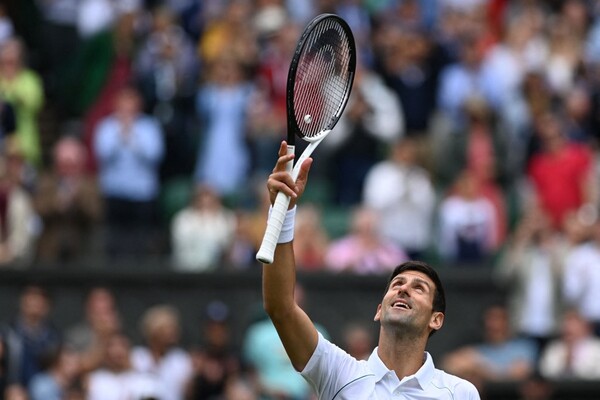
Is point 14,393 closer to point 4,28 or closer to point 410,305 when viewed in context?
point 410,305

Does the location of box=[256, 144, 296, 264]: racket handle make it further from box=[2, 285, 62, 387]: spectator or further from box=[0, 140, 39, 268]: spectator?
box=[0, 140, 39, 268]: spectator

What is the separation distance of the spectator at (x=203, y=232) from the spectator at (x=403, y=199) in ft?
4.45

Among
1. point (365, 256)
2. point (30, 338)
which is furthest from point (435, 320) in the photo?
point (365, 256)

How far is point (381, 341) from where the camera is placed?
6.80m

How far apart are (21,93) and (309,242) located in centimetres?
331

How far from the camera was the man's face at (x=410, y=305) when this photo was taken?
6.71 m

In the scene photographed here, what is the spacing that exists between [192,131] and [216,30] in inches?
55.2

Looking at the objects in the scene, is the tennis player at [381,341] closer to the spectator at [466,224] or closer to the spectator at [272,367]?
the spectator at [272,367]

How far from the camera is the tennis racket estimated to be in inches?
262

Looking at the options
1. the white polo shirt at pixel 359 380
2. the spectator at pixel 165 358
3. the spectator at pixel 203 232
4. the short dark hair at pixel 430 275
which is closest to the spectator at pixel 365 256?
the spectator at pixel 203 232

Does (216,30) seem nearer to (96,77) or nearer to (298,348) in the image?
(96,77)

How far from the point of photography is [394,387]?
667 cm

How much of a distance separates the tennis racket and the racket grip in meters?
0.14

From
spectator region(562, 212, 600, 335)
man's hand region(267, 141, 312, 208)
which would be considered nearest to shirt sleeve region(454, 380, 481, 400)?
man's hand region(267, 141, 312, 208)
